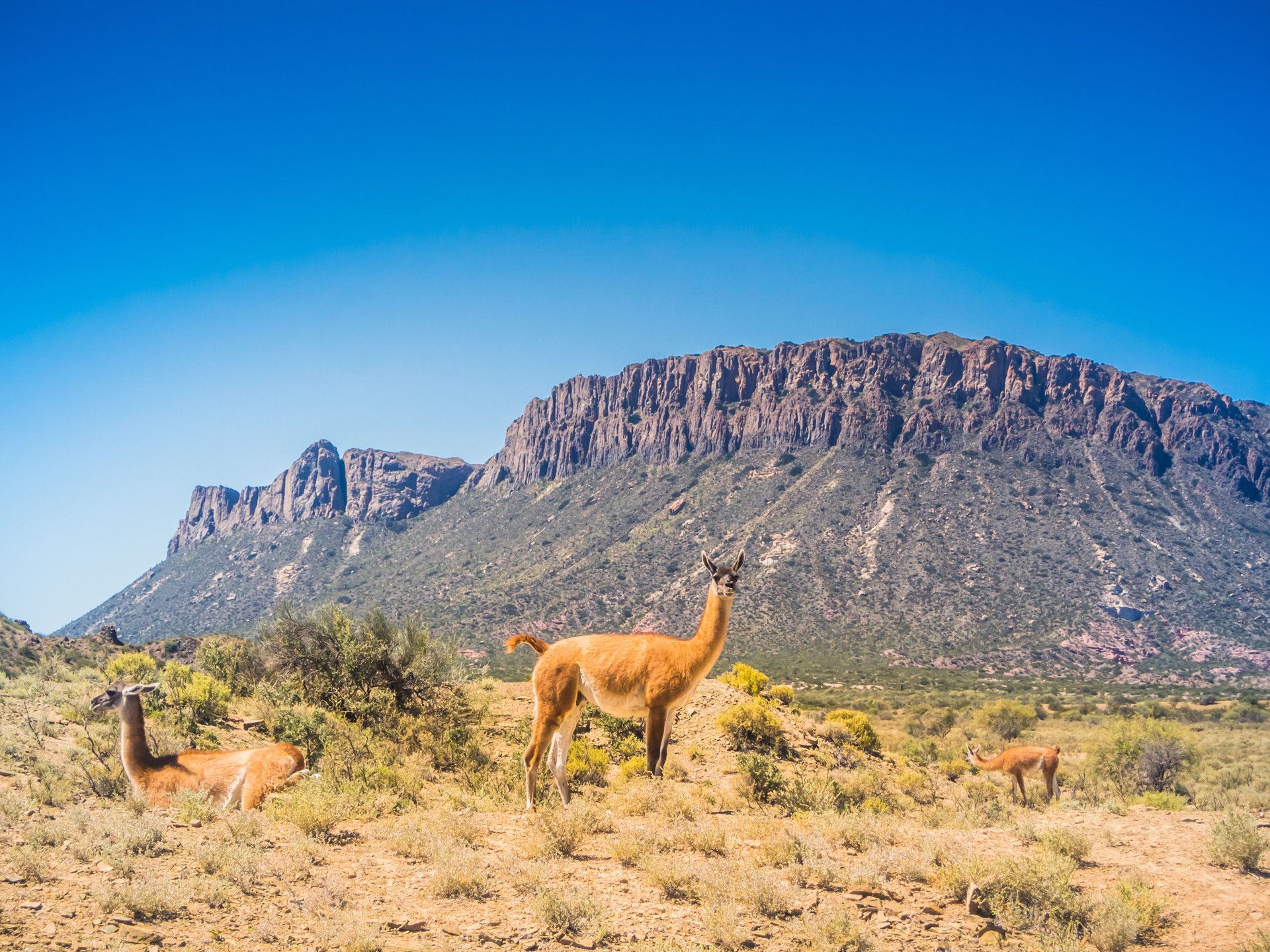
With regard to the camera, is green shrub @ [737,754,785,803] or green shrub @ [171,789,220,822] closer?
green shrub @ [171,789,220,822]

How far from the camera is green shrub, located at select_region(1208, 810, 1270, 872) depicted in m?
7.24

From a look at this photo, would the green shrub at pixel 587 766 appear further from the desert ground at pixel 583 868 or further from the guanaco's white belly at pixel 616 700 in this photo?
the guanaco's white belly at pixel 616 700

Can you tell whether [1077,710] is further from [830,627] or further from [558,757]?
[558,757]

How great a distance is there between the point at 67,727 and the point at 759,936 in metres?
12.0

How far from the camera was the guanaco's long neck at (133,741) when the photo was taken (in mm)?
8625

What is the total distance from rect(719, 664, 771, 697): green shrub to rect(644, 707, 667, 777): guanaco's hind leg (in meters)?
7.96

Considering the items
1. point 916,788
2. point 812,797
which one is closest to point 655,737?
point 812,797

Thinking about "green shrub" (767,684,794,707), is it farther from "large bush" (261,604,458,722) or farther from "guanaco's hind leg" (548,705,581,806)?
"guanaco's hind leg" (548,705,581,806)

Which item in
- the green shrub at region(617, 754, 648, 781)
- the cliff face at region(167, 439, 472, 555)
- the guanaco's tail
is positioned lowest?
the green shrub at region(617, 754, 648, 781)

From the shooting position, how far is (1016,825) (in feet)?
29.2

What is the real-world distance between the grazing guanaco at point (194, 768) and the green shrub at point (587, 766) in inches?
157

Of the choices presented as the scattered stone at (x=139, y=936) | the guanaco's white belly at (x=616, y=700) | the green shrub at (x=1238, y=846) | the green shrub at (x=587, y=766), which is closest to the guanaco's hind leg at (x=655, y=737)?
the guanaco's white belly at (x=616, y=700)

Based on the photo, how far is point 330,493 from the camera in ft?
543

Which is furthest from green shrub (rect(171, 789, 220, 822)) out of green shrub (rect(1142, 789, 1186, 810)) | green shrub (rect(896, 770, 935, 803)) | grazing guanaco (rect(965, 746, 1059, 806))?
grazing guanaco (rect(965, 746, 1059, 806))
